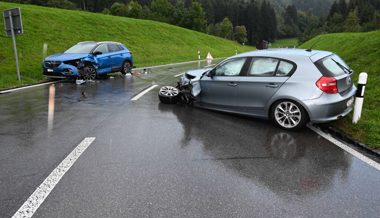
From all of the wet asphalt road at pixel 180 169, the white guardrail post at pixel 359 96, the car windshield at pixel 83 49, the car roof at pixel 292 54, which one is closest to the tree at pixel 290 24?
the car windshield at pixel 83 49

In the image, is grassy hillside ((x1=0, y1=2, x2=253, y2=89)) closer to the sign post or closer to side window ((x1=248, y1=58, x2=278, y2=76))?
the sign post

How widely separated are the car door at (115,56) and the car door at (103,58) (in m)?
0.29

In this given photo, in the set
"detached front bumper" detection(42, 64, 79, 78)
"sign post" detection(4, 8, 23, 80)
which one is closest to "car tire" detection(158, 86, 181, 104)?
"detached front bumper" detection(42, 64, 79, 78)

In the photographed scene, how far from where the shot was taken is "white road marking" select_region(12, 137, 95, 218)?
3.67m

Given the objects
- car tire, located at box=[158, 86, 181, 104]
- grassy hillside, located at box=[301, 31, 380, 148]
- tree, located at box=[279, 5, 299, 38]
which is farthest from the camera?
tree, located at box=[279, 5, 299, 38]

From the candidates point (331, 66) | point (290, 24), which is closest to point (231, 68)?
point (331, 66)

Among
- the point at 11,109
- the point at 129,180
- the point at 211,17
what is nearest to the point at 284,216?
the point at 129,180

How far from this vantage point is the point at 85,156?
534cm

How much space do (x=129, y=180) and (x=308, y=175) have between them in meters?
2.43

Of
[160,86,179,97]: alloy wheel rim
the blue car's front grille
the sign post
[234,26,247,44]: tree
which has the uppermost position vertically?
the sign post

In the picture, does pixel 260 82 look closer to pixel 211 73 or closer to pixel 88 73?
pixel 211 73

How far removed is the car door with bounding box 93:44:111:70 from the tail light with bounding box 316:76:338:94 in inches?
453

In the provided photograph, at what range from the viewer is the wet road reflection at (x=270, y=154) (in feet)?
14.8

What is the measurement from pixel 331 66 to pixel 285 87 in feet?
3.44
